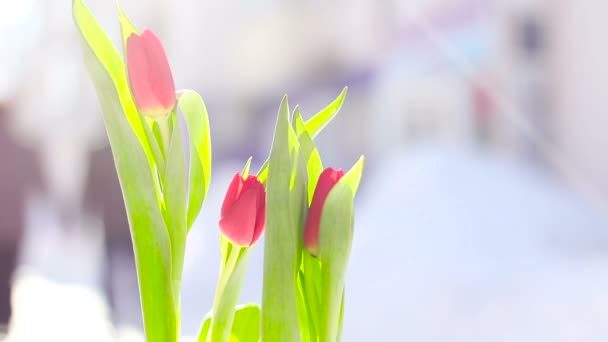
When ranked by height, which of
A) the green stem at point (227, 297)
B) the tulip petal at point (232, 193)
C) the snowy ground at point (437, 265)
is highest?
the snowy ground at point (437, 265)

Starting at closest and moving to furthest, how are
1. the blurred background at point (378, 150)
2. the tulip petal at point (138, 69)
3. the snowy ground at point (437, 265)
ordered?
the tulip petal at point (138, 69), the snowy ground at point (437, 265), the blurred background at point (378, 150)

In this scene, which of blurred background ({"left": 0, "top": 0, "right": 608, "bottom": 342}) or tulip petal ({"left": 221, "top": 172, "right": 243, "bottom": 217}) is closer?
tulip petal ({"left": 221, "top": 172, "right": 243, "bottom": 217})

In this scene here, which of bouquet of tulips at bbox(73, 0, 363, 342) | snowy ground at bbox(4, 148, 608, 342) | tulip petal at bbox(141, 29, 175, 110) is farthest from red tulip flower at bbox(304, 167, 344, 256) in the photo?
snowy ground at bbox(4, 148, 608, 342)

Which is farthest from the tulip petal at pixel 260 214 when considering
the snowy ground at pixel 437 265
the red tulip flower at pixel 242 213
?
the snowy ground at pixel 437 265

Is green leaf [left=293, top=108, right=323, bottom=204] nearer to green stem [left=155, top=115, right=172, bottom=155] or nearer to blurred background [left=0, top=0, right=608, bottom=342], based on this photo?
green stem [left=155, top=115, right=172, bottom=155]

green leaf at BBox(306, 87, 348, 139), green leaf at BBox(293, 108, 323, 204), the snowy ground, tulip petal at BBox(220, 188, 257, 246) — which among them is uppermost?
the snowy ground

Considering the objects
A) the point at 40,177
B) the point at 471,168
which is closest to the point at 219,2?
the point at 40,177

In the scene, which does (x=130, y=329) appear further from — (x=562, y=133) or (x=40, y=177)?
(x=562, y=133)

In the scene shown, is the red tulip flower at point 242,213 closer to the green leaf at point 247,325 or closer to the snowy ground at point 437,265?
Result: the green leaf at point 247,325
